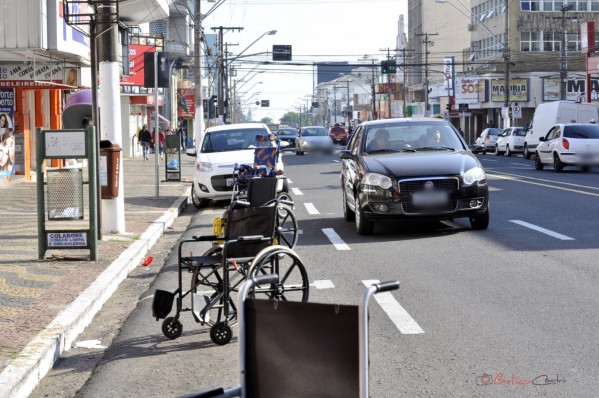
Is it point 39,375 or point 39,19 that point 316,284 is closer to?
point 39,375

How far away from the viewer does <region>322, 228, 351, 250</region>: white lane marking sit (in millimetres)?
→ 13416

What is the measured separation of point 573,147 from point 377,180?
19446 mm

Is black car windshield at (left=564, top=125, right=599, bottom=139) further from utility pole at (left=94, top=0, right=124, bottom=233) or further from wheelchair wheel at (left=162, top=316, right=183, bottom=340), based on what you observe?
wheelchair wheel at (left=162, top=316, right=183, bottom=340)

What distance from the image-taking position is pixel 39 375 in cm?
684

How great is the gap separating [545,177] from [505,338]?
21796mm

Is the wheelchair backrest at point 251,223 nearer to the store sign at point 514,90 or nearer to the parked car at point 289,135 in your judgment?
the parked car at point 289,135

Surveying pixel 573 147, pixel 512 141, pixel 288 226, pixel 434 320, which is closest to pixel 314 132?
pixel 512 141

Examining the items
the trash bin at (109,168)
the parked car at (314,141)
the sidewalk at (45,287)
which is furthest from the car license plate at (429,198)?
the parked car at (314,141)

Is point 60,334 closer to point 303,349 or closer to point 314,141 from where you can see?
point 303,349

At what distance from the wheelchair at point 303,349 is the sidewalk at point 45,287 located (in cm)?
226

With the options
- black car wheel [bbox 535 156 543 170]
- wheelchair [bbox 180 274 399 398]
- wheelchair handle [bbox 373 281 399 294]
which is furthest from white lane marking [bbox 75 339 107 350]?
black car wheel [bbox 535 156 543 170]

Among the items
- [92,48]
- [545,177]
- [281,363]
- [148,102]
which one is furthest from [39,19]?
[148,102]

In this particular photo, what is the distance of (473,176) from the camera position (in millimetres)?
14328

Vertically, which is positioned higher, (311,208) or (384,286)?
(384,286)
